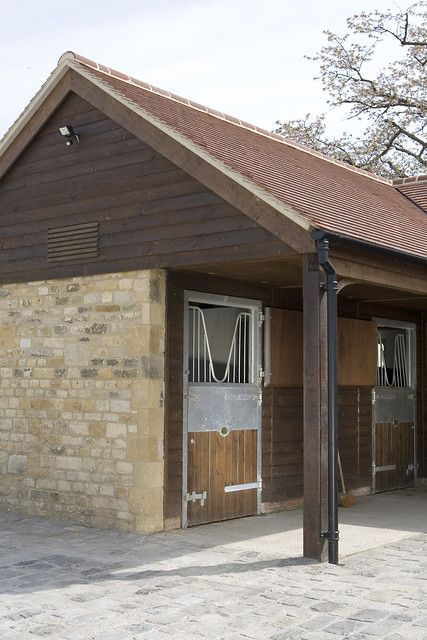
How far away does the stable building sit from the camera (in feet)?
27.0

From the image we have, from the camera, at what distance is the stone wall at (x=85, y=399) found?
9.00m

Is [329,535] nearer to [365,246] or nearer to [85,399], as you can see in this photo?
[365,246]

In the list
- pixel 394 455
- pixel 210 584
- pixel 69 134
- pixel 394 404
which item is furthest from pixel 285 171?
pixel 210 584

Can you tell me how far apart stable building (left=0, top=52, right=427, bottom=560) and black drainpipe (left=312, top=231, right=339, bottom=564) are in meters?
0.02

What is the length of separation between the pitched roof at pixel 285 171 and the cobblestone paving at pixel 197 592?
287cm

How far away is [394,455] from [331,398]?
553 cm

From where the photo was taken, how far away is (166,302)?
9195 mm

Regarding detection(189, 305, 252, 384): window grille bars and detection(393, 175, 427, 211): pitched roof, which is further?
detection(393, 175, 427, 211): pitched roof

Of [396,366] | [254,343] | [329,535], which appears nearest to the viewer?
[329,535]

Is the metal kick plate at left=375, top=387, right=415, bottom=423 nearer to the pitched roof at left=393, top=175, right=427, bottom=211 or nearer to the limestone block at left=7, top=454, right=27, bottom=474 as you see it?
the pitched roof at left=393, top=175, right=427, bottom=211

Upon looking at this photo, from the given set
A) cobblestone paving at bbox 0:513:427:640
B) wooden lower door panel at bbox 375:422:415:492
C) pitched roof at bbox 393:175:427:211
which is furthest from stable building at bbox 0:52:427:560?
pitched roof at bbox 393:175:427:211

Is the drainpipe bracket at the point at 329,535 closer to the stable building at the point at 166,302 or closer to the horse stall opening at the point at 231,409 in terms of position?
the stable building at the point at 166,302

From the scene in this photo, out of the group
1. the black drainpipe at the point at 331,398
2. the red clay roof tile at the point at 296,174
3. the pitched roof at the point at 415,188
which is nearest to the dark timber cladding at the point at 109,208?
the red clay roof tile at the point at 296,174

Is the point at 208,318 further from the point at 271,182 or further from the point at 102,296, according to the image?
the point at 271,182
